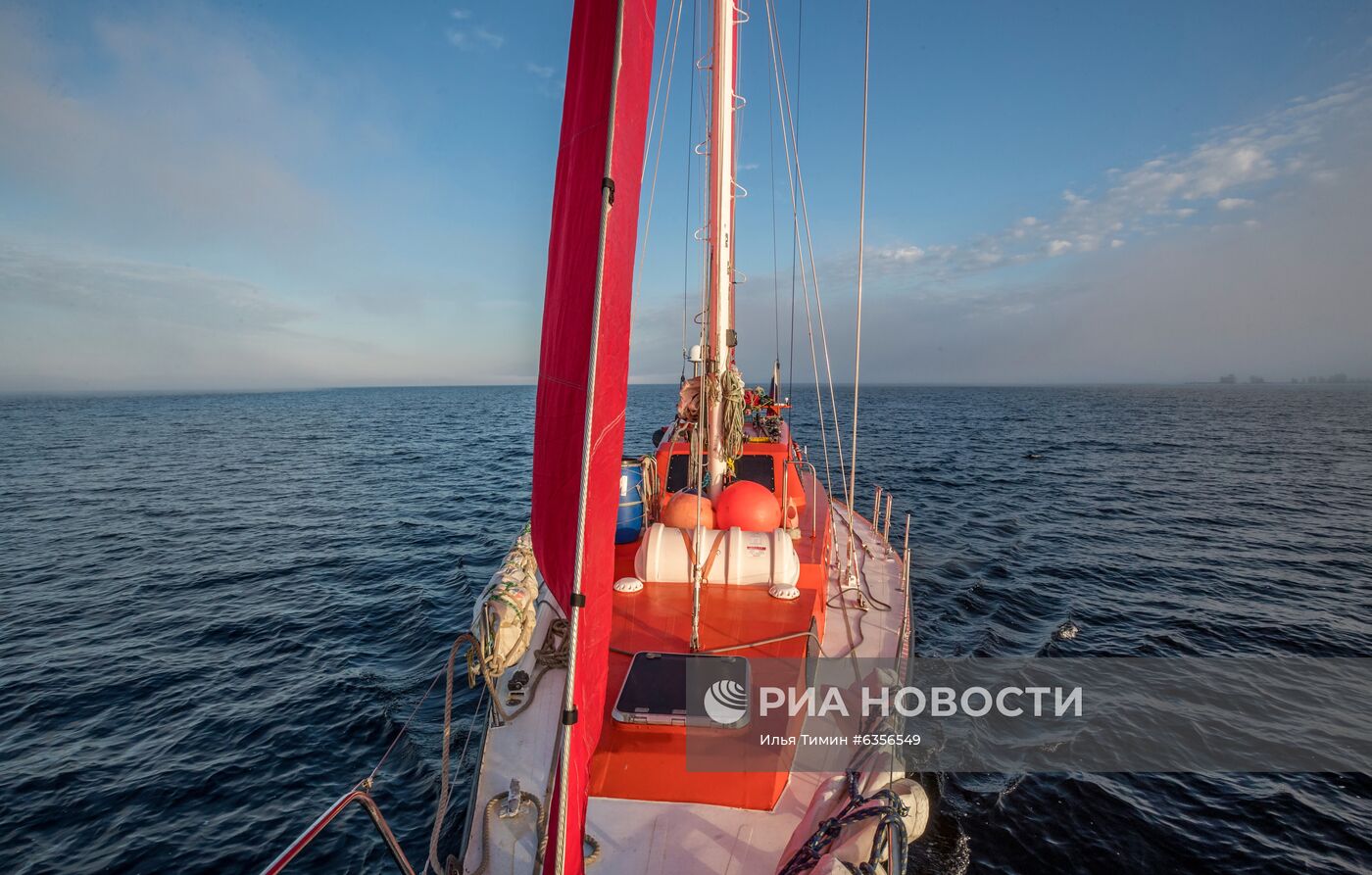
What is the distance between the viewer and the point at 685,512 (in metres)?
7.82

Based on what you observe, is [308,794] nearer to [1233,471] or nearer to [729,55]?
[729,55]

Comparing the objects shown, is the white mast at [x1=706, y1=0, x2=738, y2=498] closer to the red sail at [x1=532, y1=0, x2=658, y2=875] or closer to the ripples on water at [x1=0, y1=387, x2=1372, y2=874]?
the red sail at [x1=532, y1=0, x2=658, y2=875]

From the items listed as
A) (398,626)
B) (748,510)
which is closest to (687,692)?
(748,510)

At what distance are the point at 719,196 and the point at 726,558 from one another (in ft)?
16.0

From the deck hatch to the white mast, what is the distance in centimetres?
359

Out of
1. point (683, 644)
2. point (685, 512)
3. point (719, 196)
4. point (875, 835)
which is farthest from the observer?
point (685, 512)

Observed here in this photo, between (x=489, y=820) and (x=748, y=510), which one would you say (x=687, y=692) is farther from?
(x=748, y=510)

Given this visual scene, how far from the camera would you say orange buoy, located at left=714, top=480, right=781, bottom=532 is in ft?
25.8

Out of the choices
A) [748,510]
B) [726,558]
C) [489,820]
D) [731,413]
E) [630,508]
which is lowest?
[489,820]

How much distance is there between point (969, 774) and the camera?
7570 mm

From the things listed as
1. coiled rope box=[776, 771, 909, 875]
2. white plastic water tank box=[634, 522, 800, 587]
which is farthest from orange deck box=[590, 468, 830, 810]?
coiled rope box=[776, 771, 909, 875]

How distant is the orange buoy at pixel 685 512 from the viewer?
25.5 feet

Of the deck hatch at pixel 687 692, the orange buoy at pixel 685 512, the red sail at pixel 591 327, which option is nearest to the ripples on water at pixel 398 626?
the deck hatch at pixel 687 692

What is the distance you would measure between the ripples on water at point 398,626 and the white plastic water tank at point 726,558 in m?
3.53
